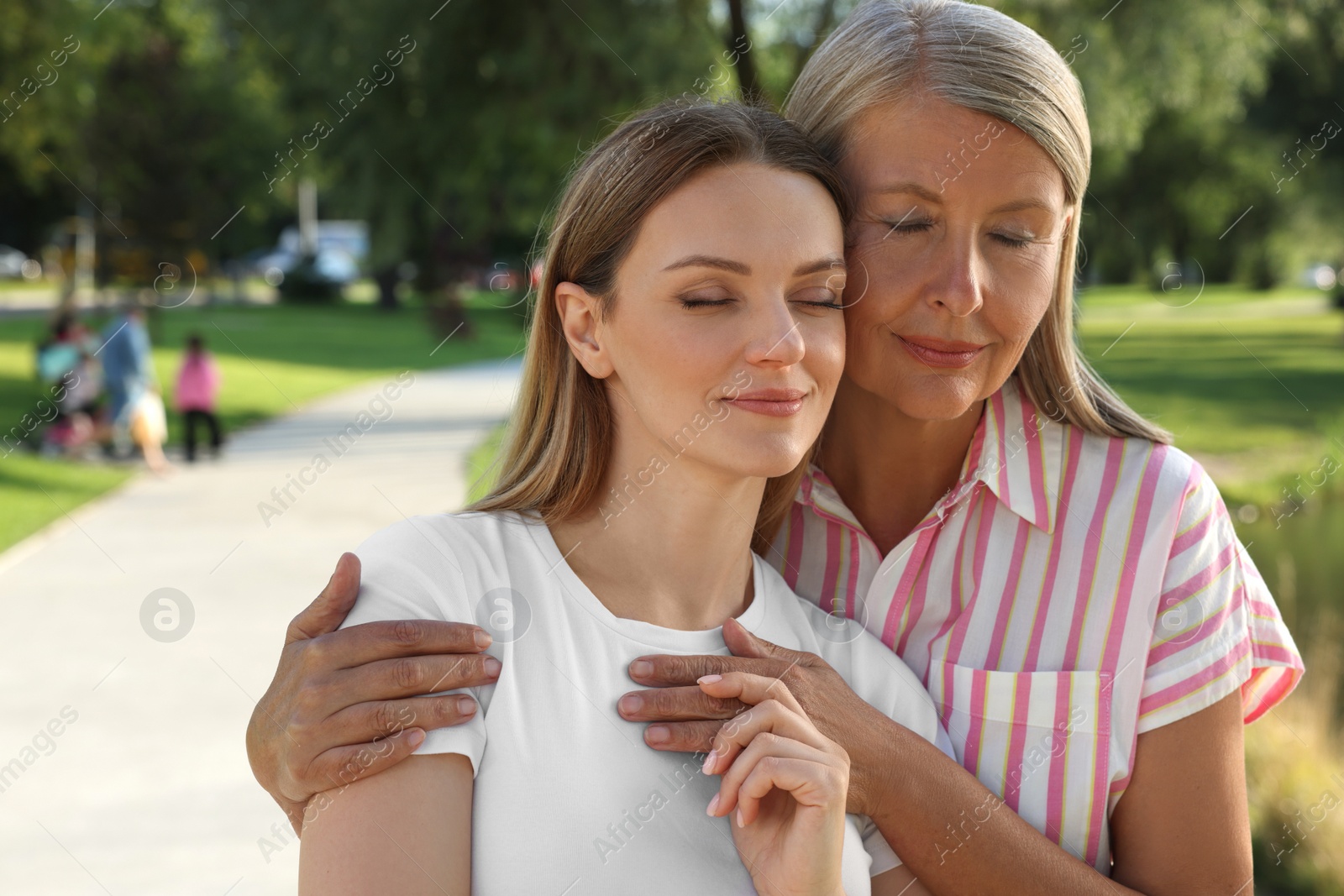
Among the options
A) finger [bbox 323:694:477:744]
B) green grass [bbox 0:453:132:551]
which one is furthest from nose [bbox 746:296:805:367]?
green grass [bbox 0:453:132:551]

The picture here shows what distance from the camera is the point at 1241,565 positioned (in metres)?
2.36

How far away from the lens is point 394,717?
1848 millimetres

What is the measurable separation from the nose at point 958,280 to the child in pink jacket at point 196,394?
12.1 metres

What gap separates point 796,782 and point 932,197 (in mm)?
991

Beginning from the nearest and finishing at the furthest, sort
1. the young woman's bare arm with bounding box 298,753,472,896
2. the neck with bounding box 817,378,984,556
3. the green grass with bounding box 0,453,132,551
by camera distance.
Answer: the young woman's bare arm with bounding box 298,753,472,896 < the neck with bounding box 817,378,984,556 < the green grass with bounding box 0,453,132,551

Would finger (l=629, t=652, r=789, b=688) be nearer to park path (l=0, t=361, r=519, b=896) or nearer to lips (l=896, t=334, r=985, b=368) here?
lips (l=896, t=334, r=985, b=368)

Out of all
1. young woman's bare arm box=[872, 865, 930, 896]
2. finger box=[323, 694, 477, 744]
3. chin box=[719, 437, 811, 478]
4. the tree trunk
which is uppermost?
the tree trunk

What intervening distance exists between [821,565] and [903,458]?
0.26 meters

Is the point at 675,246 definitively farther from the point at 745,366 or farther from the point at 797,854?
the point at 797,854

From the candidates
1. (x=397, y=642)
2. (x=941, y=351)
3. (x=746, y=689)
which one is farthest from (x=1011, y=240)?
(x=397, y=642)

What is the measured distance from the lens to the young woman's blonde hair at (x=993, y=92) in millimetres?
2191

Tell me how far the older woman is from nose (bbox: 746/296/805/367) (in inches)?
10.4

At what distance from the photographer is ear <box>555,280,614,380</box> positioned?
2.16 m

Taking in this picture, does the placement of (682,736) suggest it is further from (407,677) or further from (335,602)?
(335,602)
